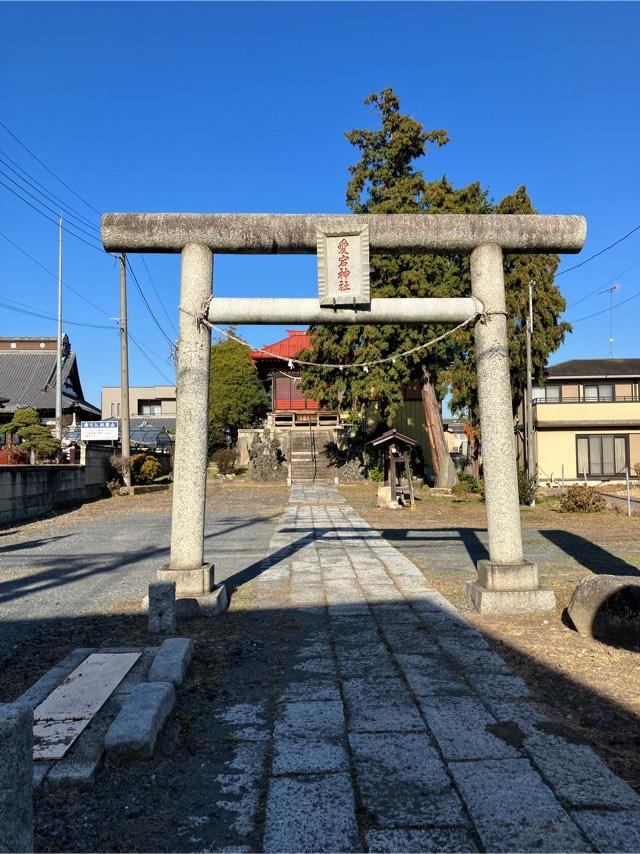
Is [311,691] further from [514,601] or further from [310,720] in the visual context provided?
[514,601]

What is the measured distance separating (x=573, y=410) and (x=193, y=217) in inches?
1015

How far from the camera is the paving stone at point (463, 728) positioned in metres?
3.14

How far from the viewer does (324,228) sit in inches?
255

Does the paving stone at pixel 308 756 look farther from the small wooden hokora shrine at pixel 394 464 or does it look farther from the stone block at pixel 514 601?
the small wooden hokora shrine at pixel 394 464

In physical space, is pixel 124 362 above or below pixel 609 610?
above

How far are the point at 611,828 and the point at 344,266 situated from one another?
518cm

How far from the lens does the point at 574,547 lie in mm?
10656

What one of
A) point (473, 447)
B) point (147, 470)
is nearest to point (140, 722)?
point (147, 470)

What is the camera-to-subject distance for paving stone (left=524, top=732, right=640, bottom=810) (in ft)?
8.81

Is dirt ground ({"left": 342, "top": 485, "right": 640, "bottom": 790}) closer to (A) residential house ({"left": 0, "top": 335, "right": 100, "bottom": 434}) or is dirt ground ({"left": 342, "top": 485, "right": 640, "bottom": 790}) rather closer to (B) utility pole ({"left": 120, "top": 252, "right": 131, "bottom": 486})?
(B) utility pole ({"left": 120, "top": 252, "right": 131, "bottom": 486})

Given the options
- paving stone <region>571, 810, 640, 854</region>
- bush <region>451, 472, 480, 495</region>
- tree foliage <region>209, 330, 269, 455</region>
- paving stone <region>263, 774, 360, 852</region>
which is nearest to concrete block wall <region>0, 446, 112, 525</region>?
tree foliage <region>209, 330, 269, 455</region>

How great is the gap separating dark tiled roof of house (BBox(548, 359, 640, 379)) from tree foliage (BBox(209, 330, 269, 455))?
15741 mm

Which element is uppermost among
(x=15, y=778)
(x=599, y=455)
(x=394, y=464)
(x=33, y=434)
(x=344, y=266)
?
(x=344, y=266)

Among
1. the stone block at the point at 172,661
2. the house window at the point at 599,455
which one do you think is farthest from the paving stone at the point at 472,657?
the house window at the point at 599,455
